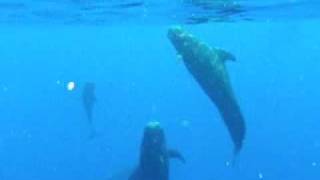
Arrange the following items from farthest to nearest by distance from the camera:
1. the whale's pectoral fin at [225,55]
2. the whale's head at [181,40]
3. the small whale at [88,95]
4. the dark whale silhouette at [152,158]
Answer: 1. the small whale at [88,95]
2. the dark whale silhouette at [152,158]
3. the whale's head at [181,40]
4. the whale's pectoral fin at [225,55]

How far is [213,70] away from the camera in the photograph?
51.9ft

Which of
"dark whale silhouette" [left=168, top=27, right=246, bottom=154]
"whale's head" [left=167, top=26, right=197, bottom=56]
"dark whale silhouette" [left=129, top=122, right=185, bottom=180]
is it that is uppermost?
"whale's head" [left=167, top=26, right=197, bottom=56]

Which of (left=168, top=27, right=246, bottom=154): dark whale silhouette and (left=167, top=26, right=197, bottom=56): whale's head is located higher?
(left=167, top=26, right=197, bottom=56): whale's head

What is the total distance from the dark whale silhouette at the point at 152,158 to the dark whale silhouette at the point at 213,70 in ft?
5.21

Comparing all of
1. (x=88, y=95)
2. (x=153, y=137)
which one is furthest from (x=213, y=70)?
(x=88, y=95)

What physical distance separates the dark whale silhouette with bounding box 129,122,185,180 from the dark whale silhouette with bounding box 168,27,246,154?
5.21 ft

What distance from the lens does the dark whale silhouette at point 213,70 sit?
1577 cm

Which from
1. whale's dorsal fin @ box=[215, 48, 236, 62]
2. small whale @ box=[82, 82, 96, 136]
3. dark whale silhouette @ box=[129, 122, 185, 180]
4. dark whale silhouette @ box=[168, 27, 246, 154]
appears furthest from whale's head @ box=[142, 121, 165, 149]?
small whale @ box=[82, 82, 96, 136]

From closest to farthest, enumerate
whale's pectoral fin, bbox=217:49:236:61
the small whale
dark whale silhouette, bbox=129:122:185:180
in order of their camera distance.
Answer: whale's pectoral fin, bbox=217:49:236:61
dark whale silhouette, bbox=129:122:185:180
the small whale

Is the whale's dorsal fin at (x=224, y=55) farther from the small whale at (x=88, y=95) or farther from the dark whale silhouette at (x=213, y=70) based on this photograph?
the small whale at (x=88, y=95)

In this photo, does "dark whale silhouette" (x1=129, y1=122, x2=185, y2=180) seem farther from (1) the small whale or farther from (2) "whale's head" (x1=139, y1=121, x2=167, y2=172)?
(1) the small whale

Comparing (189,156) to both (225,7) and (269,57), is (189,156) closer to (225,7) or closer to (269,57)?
(225,7)

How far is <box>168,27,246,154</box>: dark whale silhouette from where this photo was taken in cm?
1577

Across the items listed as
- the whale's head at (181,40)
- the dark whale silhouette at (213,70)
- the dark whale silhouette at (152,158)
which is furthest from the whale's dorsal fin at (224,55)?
the dark whale silhouette at (152,158)
